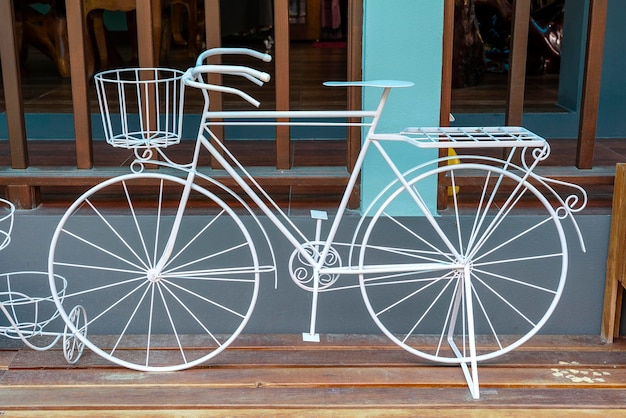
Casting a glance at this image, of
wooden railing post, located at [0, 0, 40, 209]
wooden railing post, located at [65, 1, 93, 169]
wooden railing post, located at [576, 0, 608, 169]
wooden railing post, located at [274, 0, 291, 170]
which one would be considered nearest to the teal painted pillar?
wooden railing post, located at [274, 0, 291, 170]

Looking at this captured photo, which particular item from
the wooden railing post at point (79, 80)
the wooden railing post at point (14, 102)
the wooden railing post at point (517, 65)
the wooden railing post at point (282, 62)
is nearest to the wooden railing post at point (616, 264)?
the wooden railing post at point (517, 65)

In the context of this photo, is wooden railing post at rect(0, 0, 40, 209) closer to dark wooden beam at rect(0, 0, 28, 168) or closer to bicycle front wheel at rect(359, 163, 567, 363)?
dark wooden beam at rect(0, 0, 28, 168)

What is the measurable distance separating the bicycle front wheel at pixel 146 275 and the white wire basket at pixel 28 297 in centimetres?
6

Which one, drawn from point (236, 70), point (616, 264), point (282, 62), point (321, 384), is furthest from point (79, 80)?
point (616, 264)

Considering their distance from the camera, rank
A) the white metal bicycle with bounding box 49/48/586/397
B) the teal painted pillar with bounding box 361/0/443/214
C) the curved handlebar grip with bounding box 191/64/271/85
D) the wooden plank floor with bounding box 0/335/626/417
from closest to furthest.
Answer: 1. the curved handlebar grip with bounding box 191/64/271/85
2. the wooden plank floor with bounding box 0/335/626/417
3. the teal painted pillar with bounding box 361/0/443/214
4. the white metal bicycle with bounding box 49/48/586/397

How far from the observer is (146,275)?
2.90 m

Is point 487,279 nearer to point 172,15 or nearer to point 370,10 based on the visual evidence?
point 370,10

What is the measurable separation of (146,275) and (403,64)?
3.93 ft

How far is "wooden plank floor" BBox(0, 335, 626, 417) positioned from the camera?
2.41 m

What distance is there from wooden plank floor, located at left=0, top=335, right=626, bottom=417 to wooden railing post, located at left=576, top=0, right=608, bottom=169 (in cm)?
77

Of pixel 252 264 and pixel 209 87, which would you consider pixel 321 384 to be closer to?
pixel 252 264

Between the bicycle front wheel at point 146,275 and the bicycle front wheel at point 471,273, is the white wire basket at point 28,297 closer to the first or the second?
the bicycle front wheel at point 146,275

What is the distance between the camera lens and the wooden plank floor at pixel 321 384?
2.41m

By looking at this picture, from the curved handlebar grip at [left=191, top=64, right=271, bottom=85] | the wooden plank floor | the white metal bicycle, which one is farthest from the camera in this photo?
the white metal bicycle
